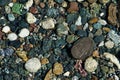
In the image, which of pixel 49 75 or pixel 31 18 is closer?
pixel 49 75

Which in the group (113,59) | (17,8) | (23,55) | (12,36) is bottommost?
(113,59)

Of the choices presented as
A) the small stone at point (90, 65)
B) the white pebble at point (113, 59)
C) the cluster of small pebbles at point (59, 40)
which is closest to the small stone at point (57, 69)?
the cluster of small pebbles at point (59, 40)

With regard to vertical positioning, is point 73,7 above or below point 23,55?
above

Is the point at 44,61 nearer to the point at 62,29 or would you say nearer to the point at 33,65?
the point at 33,65

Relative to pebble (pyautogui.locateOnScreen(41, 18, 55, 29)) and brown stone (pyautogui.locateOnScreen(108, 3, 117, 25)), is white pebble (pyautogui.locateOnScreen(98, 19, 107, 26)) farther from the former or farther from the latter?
pebble (pyautogui.locateOnScreen(41, 18, 55, 29))

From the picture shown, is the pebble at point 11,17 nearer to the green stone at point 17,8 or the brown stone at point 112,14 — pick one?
the green stone at point 17,8

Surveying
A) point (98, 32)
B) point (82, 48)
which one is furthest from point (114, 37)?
point (82, 48)
